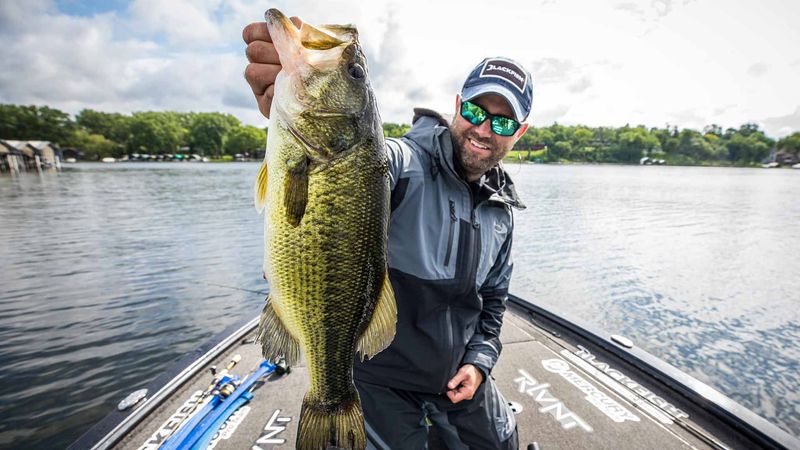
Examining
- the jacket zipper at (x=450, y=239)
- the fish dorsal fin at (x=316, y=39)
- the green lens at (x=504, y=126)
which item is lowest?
the jacket zipper at (x=450, y=239)

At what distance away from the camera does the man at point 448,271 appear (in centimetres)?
214

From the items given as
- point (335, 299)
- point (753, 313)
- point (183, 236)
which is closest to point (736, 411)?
point (335, 299)

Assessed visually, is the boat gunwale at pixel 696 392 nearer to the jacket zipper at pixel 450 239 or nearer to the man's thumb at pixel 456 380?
the man's thumb at pixel 456 380

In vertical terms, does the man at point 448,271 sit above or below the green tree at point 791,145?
below

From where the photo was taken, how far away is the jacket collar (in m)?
2.25

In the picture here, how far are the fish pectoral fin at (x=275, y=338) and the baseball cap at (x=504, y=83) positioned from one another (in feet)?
5.81

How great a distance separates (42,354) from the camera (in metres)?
6.88

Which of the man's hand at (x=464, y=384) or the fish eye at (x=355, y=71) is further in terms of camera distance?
the man's hand at (x=464, y=384)

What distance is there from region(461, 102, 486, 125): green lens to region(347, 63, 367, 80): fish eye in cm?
110

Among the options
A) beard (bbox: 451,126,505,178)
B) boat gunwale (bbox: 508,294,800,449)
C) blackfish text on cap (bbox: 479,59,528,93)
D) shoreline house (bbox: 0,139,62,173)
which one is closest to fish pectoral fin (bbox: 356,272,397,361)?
beard (bbox: 451,126,505,178)

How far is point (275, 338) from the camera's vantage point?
1622 millimetres

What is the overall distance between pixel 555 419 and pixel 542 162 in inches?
3513

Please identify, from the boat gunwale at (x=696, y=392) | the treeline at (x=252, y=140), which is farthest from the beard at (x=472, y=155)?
the treeline at (x=252, y=140)

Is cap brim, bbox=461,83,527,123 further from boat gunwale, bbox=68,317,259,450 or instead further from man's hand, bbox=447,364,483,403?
boat gunwale, bbox=68,317,259,450
